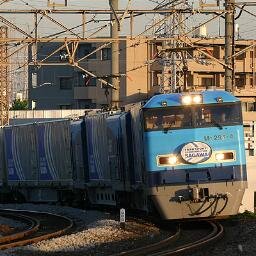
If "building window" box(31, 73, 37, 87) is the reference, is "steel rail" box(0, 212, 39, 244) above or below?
below

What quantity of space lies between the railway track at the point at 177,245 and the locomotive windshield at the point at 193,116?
2.42 meters

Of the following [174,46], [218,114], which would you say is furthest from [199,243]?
[174,46]

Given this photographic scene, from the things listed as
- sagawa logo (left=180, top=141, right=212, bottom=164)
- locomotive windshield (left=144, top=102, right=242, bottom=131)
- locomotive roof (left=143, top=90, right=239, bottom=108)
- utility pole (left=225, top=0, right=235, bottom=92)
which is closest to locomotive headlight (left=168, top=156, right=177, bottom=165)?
sagawa logo (left=180, top=141, right=212, bottom=164)

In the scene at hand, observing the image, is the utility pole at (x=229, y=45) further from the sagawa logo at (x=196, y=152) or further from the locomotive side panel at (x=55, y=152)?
the locomotive side panel at (x=55, y=152)

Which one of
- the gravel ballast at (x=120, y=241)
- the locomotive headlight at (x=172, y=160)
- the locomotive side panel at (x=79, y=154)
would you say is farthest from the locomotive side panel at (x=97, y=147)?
the locomotive headlight at (x=172, y=160)

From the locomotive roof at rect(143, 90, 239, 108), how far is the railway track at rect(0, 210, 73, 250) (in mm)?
3908

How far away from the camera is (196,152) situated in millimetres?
18141

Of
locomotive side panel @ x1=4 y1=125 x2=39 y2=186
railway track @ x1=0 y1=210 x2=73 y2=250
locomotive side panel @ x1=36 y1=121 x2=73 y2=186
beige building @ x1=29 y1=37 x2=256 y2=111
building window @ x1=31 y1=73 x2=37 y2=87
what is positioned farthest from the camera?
building window @ x1=31 y1=73 x2=37 y2=87

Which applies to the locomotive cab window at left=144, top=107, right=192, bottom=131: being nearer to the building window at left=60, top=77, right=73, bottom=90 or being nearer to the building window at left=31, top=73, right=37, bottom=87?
the building window at left=60, top=77, right=73, bottom=90

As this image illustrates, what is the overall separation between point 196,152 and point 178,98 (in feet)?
4.66

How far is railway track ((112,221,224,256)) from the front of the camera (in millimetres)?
14086

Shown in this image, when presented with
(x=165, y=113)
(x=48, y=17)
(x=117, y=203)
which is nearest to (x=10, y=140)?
(x=48, y=17)

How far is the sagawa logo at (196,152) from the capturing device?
18078 millimetres

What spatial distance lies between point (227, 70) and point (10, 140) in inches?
563
